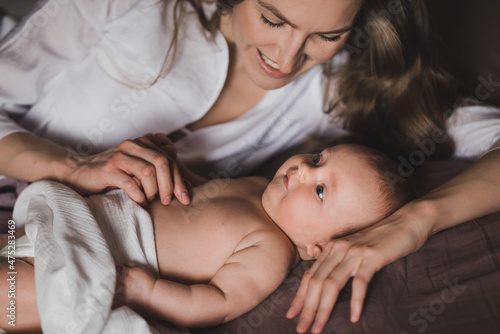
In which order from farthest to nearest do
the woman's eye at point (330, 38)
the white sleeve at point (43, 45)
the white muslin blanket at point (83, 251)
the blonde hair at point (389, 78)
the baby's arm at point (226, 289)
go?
1. the blonde hair at point (389, 78)
2. the white sleeve at point (43, 45)
3. the woman's eye at point (330, 38)
4. the baby's arm at point (226, 289)
5. the white muslin blanket at point (83, 251)

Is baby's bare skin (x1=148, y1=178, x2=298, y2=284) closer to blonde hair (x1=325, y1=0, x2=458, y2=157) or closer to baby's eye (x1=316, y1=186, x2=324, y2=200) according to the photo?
baby's eye (x1=316, y1=186, x2=324, y2=200)

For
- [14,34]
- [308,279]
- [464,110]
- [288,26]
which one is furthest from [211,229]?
[464,110]

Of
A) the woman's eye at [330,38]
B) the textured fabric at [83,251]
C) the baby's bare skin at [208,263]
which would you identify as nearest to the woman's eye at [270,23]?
the woman's eye at [330,38]

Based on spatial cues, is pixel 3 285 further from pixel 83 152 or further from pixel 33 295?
pixel 83 152

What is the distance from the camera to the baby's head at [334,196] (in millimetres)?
1128

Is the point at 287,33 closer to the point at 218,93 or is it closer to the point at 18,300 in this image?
the point at 218,93

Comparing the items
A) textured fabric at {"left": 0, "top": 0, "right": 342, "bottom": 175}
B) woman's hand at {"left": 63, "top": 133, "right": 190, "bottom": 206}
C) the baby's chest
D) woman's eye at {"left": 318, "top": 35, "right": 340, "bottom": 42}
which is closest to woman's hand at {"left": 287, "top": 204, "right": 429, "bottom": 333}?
the baby's chest

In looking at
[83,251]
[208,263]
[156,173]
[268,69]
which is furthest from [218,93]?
[83,251]

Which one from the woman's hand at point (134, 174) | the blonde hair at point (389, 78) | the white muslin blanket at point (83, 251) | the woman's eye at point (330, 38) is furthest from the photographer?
the blonde hair at point (389, 78)

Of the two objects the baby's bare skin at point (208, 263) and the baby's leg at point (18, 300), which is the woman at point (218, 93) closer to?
the baby's bare skin at point (208, 263)

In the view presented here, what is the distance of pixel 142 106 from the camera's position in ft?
4.64

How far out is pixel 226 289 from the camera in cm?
102

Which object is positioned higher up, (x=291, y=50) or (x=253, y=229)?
(x=291, y=50)

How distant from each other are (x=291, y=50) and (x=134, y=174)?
50cm
